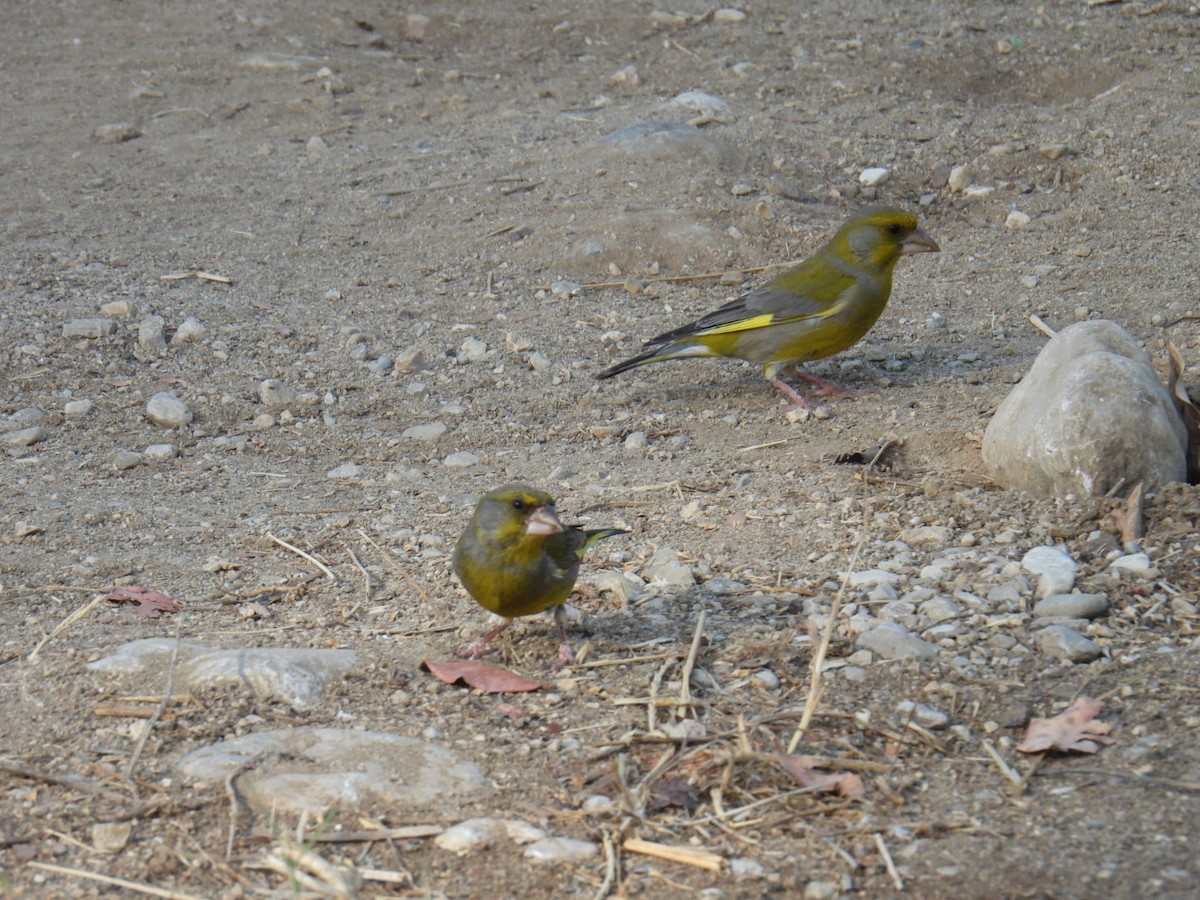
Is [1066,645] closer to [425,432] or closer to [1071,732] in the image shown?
[1071,732]

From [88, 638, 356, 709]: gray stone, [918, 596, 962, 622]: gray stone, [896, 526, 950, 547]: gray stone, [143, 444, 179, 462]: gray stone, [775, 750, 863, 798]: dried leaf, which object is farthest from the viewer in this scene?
[143, 444, 179, 462]: gray stone

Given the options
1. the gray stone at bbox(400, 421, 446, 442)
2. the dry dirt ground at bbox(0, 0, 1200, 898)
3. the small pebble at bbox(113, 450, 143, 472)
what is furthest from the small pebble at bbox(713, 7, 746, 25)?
the small pebble at bbox(113, 450, 143, 472)

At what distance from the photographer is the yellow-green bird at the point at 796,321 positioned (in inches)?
246

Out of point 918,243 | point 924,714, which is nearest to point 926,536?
point 924,714

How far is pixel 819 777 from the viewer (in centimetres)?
Answer: 321

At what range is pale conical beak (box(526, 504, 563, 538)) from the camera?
3.75 metres

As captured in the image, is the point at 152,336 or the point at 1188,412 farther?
the point at 152,336

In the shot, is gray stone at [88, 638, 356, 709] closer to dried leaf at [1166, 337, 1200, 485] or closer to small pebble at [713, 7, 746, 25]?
dried leaf at [1166, 337, 1200, 485]

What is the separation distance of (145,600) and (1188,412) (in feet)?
11.7

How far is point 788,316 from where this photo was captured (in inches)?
248

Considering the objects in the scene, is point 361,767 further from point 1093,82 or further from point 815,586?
point 1093,82

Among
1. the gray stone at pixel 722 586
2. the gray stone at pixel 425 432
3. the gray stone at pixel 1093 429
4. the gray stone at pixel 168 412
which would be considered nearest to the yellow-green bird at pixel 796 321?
the gray stone at pixel 425 432

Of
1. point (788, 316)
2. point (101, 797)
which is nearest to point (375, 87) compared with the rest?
point (788, 316)

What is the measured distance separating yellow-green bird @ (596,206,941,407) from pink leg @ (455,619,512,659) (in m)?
2.40
